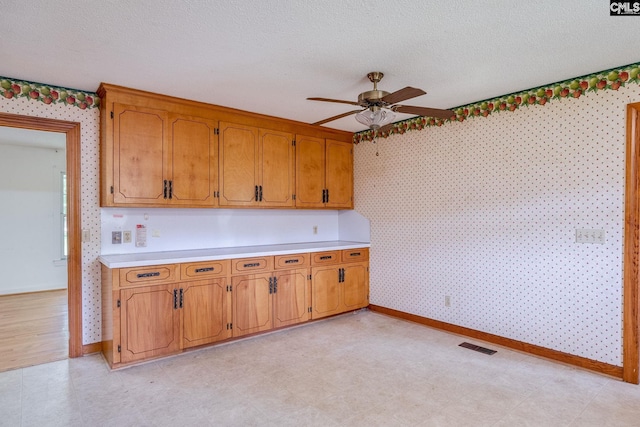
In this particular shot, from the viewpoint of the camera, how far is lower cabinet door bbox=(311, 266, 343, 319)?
4039 mm

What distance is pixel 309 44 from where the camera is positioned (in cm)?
227

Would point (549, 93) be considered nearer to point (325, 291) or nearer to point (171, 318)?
point (325, 291)

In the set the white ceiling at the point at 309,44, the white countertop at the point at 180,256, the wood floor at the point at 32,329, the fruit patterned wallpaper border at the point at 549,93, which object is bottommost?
the wood floor at the point at 32,329

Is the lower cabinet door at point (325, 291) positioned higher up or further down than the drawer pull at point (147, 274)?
further down

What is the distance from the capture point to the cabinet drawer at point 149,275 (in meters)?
2.85

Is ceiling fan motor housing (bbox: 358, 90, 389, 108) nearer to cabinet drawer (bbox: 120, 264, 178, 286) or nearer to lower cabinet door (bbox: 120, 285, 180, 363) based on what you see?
cabinet drawer (bbox: 120, 264, 178, 286)

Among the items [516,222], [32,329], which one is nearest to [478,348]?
[516,222]

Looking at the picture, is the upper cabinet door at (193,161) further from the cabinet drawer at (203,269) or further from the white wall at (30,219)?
the white wall at (30,219)

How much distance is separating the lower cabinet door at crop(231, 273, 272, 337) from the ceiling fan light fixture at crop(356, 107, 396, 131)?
1881 millimetres

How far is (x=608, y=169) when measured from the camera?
8.87ft

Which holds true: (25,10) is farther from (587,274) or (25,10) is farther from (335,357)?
(587,274)

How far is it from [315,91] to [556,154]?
2124 millimetres

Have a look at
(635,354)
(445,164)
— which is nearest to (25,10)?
(445,164)

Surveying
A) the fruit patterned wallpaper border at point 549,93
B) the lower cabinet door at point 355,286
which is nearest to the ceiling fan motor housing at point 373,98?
the fruit patterned wallpaper border at point 549,93
